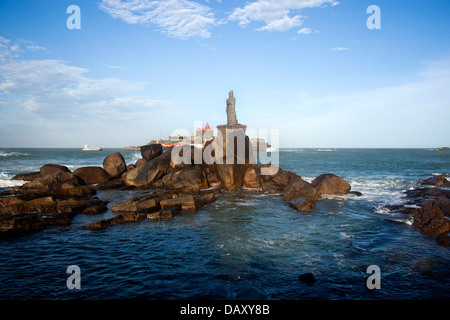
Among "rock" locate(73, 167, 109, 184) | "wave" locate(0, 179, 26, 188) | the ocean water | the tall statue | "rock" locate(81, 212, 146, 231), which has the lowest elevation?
the ocean water

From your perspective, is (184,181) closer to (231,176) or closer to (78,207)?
(231,176)

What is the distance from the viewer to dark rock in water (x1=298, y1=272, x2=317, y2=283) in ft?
24.7

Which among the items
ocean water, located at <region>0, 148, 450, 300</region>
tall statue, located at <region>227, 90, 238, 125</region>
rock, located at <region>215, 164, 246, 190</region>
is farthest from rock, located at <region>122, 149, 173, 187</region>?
tall statue, located at <region>227, 90, 238, 125</region>

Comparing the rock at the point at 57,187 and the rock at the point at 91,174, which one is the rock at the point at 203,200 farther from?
the rock at the point at 91,174

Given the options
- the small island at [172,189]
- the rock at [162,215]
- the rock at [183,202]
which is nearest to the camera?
the small island at [172,189]

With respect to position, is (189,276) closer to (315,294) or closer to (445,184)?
(315,294)

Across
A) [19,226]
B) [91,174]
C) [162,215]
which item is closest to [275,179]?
[162,215]

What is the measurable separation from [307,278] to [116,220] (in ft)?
→ 34.8

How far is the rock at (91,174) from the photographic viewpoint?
83.9 ft

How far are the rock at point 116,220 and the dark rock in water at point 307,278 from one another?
9.93 metres

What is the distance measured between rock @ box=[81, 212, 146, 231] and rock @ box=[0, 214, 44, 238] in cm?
228

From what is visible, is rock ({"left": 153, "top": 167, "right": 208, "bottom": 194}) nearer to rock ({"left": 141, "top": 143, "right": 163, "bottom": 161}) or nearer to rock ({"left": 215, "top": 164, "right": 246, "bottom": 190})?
rock ({"left": 215, "top": 164, "right": 246, "bottom": 190})

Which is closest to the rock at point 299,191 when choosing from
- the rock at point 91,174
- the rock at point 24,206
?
the rock at point 24,206
